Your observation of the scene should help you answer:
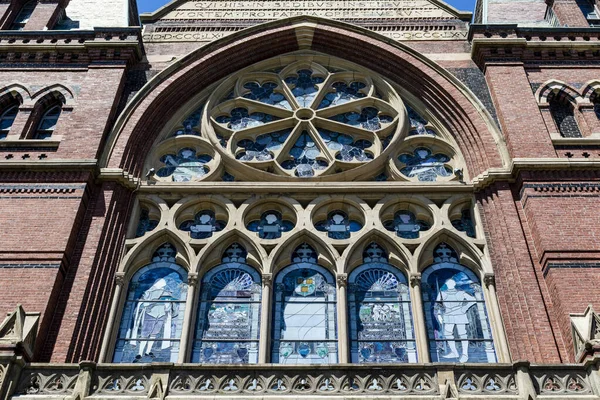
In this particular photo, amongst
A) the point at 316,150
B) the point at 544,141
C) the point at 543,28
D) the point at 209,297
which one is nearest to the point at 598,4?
the point at 543,28

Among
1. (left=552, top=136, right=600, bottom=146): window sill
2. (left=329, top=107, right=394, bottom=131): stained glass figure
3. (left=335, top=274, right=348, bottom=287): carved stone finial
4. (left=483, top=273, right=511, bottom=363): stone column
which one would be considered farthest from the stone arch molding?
(left=335, top=274, right=348, bottom=287): carved stone finial

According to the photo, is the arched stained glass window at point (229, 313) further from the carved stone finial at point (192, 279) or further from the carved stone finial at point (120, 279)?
the carved stone finial at point (120, 279)

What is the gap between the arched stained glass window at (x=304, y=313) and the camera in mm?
11883

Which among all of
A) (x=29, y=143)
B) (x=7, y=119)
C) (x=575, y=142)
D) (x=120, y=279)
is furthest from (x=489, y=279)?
(x=7, y=119)

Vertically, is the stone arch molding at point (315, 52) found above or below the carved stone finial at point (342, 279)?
above

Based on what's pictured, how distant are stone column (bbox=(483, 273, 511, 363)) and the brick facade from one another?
0.15m

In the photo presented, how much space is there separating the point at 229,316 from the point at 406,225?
12.0 feet

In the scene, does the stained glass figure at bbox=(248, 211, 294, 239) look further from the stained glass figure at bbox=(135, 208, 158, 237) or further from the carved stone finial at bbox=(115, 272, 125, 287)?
the carved stone finial at bbox=(115, 272, 125, 287)

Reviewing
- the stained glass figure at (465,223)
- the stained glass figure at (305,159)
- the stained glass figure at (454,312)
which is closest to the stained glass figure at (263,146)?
the stained glass figure at (305,159)

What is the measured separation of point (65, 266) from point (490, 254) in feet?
22.9

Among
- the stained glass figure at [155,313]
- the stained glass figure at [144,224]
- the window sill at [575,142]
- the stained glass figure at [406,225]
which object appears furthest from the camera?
the window sill at [575,142]

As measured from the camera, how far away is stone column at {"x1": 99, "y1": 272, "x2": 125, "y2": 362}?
11.7 meters

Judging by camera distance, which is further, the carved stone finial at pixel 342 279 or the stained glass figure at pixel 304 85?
the stained glass figure at pixel 304 85

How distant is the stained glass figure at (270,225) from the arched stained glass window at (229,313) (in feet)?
1.59
